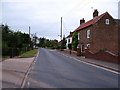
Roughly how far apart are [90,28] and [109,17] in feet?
14.1

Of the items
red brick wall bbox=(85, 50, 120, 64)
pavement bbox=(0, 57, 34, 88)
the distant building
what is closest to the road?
pavement bbox=(0, 57, 34, 88)

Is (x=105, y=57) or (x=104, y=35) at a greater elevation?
(x=104, y=35)

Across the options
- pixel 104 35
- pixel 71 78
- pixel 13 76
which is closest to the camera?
pixel 71 78

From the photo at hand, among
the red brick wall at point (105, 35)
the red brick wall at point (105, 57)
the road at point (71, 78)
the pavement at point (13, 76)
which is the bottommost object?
the road at point (71, 78)

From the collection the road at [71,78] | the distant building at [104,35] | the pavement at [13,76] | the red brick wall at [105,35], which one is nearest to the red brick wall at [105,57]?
the road at [71,78]

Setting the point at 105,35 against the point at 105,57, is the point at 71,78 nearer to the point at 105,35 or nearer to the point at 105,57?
the point at 105,57

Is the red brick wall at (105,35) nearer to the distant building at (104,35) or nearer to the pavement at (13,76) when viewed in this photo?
the distant building at (104,35)

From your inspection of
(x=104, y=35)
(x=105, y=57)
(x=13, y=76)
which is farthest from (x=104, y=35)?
(x=13, y=76)

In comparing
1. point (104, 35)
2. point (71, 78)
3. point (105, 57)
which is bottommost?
point (71, 78)

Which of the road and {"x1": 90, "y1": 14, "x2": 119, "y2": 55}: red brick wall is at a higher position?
{"x1": 90, "y1": 14, "x2": 119, "y2": 55}: red brick wall

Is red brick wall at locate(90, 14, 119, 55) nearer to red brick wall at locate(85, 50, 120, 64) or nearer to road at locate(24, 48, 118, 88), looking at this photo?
red brick wall at locate(85, 50, 120, 64)

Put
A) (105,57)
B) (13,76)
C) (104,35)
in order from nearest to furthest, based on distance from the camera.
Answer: (13,76)
(105,57)
(104,35)

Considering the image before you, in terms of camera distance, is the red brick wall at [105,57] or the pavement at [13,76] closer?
the pavement at [13,76]

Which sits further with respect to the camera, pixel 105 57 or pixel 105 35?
pixel 105 35
